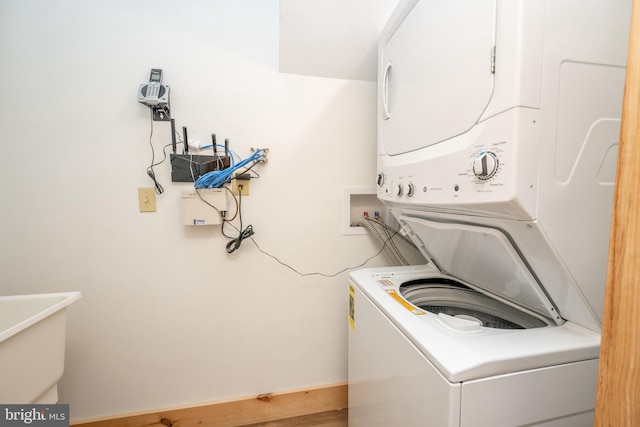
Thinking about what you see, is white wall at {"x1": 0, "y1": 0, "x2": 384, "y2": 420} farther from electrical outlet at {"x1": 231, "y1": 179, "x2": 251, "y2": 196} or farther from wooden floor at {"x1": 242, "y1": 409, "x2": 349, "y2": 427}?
wooden floor at {"x1": 242, "y1": 409, "x2": 349, "y2": 427}

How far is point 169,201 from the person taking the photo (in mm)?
1405

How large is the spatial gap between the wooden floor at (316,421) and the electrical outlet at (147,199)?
1423 mm

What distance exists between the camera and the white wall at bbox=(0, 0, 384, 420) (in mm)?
1272

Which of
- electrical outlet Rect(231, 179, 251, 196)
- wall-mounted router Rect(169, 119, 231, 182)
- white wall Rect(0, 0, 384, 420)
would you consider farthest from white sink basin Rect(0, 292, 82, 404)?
electrical outlet Rect(231, 179, 251, 196)

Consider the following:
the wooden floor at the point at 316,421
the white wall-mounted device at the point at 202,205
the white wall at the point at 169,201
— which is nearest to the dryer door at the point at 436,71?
the white wall at the point at 169,201

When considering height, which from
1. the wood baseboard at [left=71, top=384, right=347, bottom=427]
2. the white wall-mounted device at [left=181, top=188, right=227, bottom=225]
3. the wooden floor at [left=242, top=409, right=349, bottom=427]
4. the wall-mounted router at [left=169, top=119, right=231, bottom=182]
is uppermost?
the wall-mounted router at [left=169, top=119, right=231, bottom=182]

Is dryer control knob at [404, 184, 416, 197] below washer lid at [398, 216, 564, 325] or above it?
above

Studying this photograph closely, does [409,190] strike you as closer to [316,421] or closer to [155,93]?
[155,93]

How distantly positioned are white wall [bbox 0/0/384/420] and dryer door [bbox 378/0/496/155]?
0.53m

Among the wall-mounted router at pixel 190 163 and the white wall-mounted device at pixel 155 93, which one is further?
the wall-mounted router at pixel 190 163

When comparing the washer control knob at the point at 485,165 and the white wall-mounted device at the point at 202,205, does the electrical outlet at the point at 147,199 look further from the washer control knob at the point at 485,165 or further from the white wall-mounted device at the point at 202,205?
the washer control knob at the point at 485,165

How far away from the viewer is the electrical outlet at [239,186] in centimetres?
146

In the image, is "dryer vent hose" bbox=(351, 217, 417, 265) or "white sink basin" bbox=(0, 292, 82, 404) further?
"dryer vent hose" bbox=(351, 217, 417, 265)

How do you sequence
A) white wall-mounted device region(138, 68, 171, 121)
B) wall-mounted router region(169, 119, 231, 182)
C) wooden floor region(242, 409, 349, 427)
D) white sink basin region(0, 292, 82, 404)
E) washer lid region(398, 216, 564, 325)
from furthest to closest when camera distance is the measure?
wooden floor region(242, 409, 349, 427), wall-mounted router region(169, 119, 231, 182), white wall-mounted device region(138, 68, 171, 121), white sink basin region(0, 292, 82, 404), washer lid region(398, 216, 564, 325)
